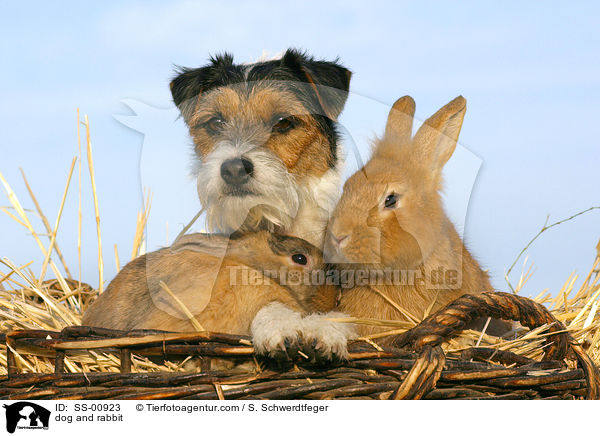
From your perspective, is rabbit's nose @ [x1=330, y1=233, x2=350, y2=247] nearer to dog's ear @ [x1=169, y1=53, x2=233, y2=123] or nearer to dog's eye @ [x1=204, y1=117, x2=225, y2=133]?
dog's eye @ [x1=204, y1=117, x2=225, y2=133]

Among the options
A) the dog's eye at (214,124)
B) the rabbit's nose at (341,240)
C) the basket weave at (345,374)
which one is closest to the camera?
the basket weave at (345,374)

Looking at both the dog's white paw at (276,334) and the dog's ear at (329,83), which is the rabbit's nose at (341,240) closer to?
the dog's white paw at (276,334)

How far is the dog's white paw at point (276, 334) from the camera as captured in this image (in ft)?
9.20

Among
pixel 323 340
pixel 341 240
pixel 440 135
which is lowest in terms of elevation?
pixel 323 340

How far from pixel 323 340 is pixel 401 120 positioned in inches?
59.9

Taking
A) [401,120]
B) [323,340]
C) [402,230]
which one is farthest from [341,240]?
[401,120]
